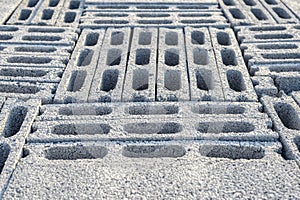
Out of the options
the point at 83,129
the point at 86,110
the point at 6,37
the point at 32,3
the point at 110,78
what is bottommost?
the point at 83,129

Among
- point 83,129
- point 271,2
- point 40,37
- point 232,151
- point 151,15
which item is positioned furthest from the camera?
point 271,2

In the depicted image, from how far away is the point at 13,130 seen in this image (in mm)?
1533

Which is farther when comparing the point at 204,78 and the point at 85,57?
the point at 85,57

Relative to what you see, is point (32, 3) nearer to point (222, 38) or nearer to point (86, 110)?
point (222, 38)

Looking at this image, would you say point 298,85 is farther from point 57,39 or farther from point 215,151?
point 57,39

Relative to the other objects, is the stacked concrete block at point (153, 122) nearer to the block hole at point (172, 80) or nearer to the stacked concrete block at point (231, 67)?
the stacked concrete block at point (231, 67)

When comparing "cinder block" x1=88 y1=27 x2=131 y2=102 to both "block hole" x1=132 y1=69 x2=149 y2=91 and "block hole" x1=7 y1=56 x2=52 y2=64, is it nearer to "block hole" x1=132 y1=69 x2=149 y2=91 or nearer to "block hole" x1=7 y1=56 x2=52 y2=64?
"block hole" x1=132 y1=69 x2=149 y2=91

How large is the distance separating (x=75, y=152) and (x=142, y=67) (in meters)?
0.58

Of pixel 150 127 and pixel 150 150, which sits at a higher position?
pixel 150 127

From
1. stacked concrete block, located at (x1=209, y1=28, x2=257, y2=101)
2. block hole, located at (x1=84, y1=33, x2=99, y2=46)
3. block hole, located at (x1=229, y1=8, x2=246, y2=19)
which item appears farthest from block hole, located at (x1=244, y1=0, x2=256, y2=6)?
block hole, located at (x1=84, y1=33, x2=99, y2=46)

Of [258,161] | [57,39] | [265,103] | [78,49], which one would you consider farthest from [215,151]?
[57,39]

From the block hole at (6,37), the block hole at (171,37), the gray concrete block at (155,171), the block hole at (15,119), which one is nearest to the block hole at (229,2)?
the block hole at (171,37)

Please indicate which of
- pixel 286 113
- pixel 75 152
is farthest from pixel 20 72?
pixel 286 113

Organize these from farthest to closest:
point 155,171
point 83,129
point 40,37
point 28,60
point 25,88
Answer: point 40,37 → point 28,60 → point 25,88 → point 83,129 → point 155,171
